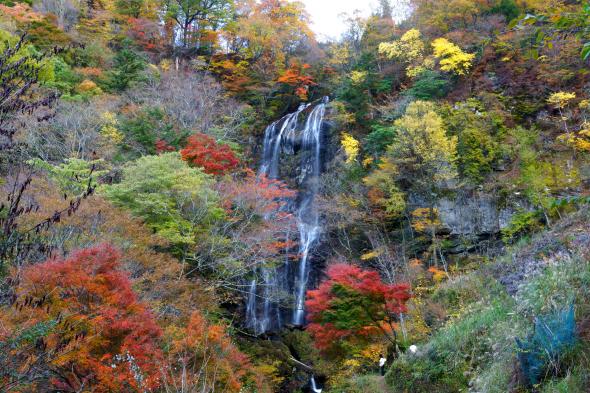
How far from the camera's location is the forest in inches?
244

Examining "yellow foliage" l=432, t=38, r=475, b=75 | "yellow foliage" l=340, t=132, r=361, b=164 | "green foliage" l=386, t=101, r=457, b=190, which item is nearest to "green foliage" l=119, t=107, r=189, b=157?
"yellow foliage" l=340, t=132, r=361, b=164

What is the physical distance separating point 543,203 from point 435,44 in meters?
10.4

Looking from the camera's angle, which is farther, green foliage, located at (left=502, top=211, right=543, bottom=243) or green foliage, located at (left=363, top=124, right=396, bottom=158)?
green foliage, located at (left=363, top=124, right=396, bottom=158)

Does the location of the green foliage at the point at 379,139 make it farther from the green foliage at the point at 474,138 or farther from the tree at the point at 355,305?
the tree at the point at 355,305

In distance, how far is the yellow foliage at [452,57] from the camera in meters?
20.8

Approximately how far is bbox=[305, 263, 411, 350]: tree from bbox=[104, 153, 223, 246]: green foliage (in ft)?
14.3

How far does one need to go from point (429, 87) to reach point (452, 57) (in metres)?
2.24

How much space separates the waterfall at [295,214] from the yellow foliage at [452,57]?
7.31m

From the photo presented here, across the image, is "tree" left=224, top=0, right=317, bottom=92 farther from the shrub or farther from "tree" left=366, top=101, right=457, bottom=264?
the shrub

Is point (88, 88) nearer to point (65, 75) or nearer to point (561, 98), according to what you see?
point (65, 75)

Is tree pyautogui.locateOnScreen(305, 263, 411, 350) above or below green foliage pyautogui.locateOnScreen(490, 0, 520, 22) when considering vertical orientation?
below

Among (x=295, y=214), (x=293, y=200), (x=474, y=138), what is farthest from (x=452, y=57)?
(x=295, y=214)

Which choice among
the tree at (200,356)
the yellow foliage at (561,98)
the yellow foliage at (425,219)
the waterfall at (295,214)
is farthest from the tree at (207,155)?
the yellow foliage at (561,98)

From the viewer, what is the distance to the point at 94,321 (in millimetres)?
Result: 6492
